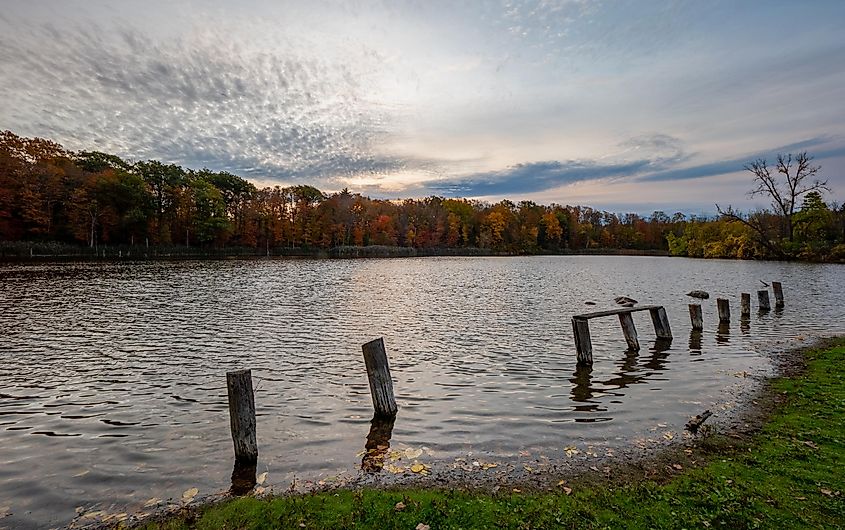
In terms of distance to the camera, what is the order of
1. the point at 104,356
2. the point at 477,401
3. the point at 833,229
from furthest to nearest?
the point at 833,229
the point at 104,356
the point at 477,401

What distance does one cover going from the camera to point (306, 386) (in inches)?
470

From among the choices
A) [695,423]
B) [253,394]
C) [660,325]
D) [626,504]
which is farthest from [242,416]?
[660,325]

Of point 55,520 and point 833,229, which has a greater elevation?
point 833,229

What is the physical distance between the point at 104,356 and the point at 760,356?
2173 centimetres

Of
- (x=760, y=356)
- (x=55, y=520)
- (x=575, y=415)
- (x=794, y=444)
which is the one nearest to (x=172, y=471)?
(x=55, y=520)

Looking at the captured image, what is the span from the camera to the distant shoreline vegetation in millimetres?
74750

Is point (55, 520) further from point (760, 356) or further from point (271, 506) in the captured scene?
point (760, 356)

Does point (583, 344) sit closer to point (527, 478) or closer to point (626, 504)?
point (527, 478)

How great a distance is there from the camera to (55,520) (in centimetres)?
590

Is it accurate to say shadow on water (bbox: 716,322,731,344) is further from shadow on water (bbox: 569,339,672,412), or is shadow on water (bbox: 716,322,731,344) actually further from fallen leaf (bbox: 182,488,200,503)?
fallen leaf (bbox: 182,488,200,503)

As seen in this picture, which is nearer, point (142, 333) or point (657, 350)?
point (657, 350)

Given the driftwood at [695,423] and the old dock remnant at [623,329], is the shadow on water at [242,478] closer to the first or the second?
the driftwood at [695,423]

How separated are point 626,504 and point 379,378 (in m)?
5.25

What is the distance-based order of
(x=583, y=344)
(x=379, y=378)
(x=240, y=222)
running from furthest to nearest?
(x=240, y=222)
(x=583, y=344)
(x=379, y=378)
